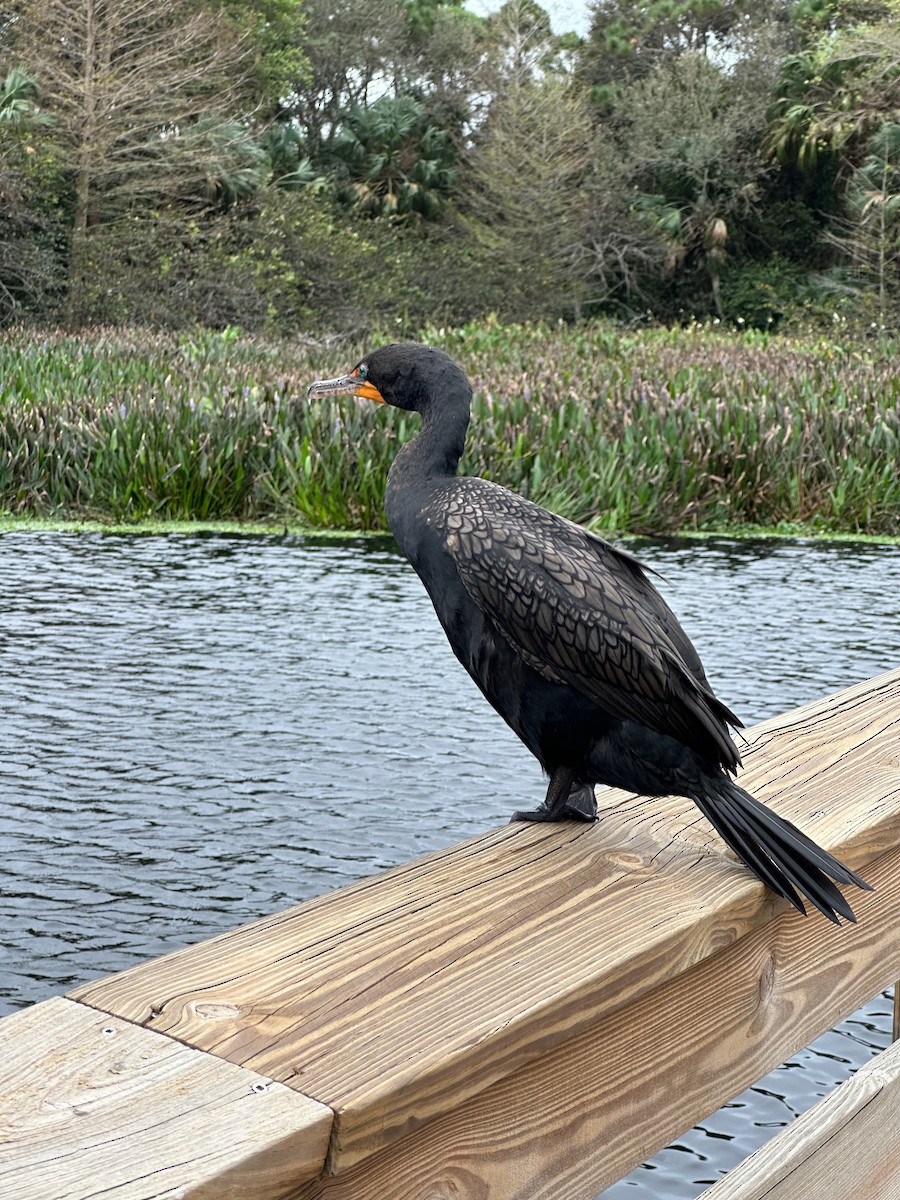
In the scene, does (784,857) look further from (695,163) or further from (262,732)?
(695,163)

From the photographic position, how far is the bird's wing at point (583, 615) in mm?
1617

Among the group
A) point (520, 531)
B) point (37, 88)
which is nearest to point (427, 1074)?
point (520, 531)

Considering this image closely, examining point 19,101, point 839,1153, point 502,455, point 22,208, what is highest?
point 19,101

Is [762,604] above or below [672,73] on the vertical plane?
below

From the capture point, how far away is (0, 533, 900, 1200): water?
117 inches

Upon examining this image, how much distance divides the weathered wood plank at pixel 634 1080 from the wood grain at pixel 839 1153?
0.13 ft

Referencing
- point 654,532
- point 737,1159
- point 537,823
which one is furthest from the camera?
point 654,532

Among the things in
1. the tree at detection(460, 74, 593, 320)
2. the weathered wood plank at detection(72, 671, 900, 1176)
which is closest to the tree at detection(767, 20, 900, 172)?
the tree at detection(460, 74, 593, 320)

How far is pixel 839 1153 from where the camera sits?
4.08 feet

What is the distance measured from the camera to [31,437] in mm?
8914

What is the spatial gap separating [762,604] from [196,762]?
3061 mm

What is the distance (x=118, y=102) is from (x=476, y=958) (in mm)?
25717

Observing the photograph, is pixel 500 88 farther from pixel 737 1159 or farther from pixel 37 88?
pixel 737 1159

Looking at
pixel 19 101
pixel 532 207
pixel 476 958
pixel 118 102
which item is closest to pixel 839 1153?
pixel 476 958
